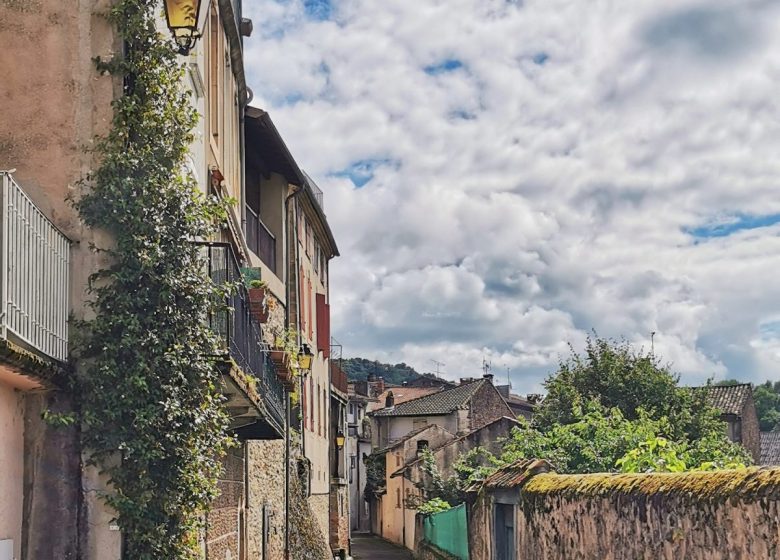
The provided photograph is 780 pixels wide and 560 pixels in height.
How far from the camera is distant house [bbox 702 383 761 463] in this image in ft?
161

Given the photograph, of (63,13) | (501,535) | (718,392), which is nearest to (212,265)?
(63,13)

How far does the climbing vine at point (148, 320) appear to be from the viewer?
24.7ft

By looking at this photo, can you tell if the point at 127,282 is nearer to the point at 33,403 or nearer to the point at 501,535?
the point at 33,403

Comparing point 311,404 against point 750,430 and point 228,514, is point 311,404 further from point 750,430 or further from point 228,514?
point 750,430

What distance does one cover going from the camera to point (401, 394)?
88.4 meters

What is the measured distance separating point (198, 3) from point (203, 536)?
496 centimetres

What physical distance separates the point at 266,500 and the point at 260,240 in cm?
526

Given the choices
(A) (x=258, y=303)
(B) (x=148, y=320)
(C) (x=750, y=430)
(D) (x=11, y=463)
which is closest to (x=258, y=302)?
(A) (x=258, y=303)

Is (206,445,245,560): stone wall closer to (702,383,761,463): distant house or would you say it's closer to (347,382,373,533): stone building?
(702,383,761,463): distant house

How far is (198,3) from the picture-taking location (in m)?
7.86

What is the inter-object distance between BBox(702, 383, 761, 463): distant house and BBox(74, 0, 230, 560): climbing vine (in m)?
42.2

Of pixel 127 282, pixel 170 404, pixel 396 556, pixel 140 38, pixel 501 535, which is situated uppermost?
pixel 140 38

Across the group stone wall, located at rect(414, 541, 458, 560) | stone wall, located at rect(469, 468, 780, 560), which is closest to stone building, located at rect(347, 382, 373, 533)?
stone wall, located at rect(414, 541, 458, 560)

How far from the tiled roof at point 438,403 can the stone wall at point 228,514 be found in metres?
49.1
